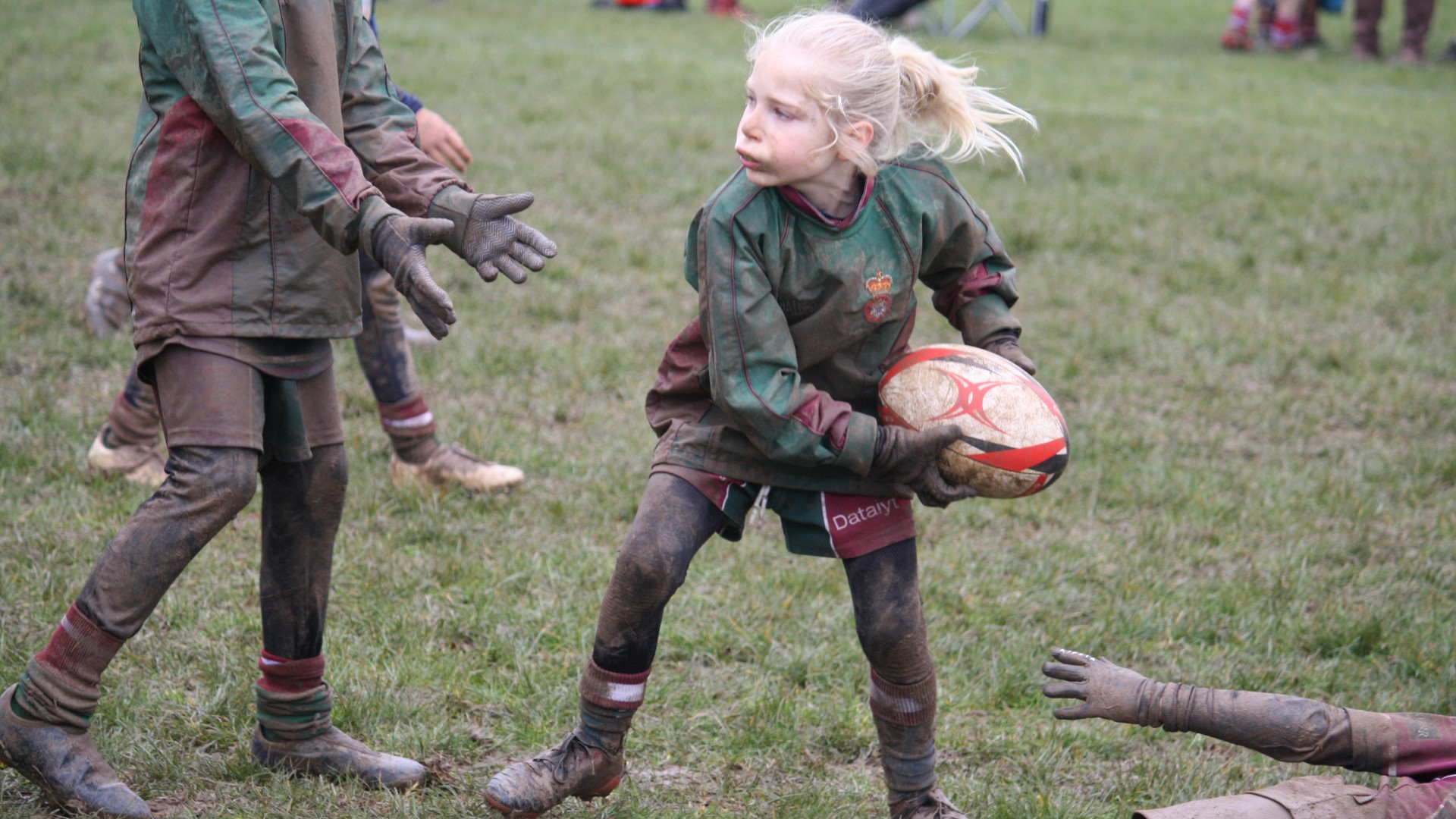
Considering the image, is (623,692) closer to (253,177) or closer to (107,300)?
(253,177)

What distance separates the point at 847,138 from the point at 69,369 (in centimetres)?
418

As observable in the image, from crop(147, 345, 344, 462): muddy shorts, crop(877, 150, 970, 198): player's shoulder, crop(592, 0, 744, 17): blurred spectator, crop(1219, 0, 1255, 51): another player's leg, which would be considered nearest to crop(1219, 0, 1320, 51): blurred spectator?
crop(1219, 0, 1255, 51): another player's leg

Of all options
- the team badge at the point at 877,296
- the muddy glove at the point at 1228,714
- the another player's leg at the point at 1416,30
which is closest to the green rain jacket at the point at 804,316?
the team badge at the point at 877,296

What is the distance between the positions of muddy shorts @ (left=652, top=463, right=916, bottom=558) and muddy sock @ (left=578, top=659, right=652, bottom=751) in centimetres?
40

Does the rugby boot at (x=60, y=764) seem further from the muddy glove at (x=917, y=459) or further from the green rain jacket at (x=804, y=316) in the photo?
the muddy glove at (x=917, y=459)

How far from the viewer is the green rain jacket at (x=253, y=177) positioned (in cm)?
269

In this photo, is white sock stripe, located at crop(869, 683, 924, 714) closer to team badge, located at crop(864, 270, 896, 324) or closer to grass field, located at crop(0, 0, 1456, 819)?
grass field, located at crop(0, 0, 1456, 819)

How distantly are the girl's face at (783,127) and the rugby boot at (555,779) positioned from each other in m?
1.30

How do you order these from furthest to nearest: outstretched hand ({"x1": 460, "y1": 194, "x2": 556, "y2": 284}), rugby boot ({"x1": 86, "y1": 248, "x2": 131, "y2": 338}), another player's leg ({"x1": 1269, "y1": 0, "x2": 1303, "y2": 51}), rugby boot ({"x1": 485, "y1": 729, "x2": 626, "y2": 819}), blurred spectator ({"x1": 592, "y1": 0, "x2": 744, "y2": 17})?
blurred spectator ({"x1": 592, "y1": 0, "x2": 744, "y2": 17})
another player's leg ({"x1": 1269, "y1": 0, "x2": 1303, "y2": 51})
rugby boot ({"x1": 86, "y1": 248, "x2": 131, "y2": 338})
rugby boot ({"x1": 485, "y1": 729, "x2": 626, "y2": 819})
outstretched hand ({"x1": 460, "y1": 194, "x2": 556, "y2": 284})

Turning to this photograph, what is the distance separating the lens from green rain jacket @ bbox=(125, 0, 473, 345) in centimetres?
269

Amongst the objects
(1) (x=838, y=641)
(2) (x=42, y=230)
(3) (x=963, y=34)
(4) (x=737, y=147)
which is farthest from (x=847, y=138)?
(3) (x=963, y=34)

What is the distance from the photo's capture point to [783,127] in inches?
112

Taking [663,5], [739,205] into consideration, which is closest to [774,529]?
[739,205]

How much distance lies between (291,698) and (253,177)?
1.23 m
